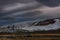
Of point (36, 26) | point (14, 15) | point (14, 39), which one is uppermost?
point (14, 15)

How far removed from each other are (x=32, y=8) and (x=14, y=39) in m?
0.45

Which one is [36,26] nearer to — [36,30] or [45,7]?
[36,30]

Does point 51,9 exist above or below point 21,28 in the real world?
above

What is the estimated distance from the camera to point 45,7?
2.27 m

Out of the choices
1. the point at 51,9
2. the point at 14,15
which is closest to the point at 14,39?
the point at 14,15

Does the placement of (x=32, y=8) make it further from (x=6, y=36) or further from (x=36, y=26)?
(x=6, y=36)

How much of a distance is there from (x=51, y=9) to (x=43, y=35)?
339 mm

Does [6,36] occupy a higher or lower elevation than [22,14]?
lower

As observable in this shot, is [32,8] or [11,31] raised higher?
[32,8]

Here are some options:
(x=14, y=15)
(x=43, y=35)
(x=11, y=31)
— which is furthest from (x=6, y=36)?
(x=43, y=35)

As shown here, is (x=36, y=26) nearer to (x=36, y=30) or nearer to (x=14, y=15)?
(x=36, y=30)

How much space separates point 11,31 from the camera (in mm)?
2270

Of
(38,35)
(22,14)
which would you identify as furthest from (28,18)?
(38,35)

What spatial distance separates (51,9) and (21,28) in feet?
1.44
